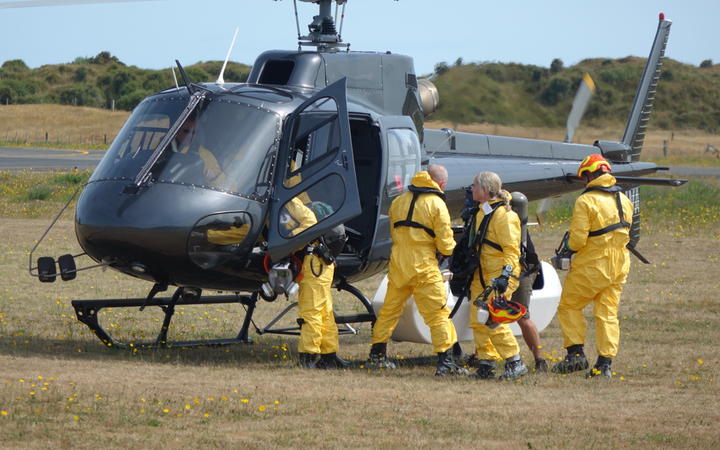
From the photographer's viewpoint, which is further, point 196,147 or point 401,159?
point 401,159

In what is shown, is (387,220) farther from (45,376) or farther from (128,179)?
(45,376)

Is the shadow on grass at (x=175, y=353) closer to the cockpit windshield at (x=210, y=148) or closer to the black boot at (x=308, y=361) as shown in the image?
the black boot at (x=308, y=361)

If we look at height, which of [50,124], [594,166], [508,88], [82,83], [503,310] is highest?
[594,166]


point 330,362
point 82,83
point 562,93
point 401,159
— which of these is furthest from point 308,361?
point 82,83

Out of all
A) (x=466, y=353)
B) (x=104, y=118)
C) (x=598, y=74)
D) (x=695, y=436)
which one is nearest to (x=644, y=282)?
(x=466, y=353)

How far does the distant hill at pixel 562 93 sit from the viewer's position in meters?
18.3

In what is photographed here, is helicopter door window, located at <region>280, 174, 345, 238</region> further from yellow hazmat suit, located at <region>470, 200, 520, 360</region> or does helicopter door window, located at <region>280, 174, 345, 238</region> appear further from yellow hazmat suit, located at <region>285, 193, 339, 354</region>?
yellow hazmat suit, located at <region>470, 200, 520, 360</region>

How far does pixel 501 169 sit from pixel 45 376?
5.94 m

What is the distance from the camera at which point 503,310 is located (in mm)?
8242

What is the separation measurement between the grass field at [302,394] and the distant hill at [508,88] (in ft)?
21.8

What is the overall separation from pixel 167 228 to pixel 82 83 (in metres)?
45.6

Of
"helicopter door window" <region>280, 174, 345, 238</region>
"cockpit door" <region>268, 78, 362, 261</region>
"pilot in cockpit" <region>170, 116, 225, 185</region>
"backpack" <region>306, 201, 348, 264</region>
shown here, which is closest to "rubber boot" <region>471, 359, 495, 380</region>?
"backpack" <region>306, 201, 348, 264</region>

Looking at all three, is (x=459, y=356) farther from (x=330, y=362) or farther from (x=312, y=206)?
(x=312, y=206)

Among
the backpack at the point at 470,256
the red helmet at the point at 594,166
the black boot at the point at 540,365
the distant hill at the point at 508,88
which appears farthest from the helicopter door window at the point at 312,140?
the distant hill at the point at 508,88
